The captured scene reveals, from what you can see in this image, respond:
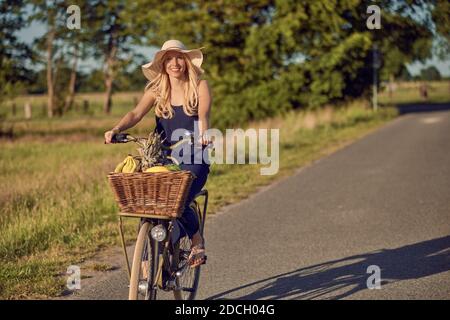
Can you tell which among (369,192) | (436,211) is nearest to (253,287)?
(436,211)

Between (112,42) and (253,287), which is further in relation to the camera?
(112,42)

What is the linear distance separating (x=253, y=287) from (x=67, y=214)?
11.5 feet

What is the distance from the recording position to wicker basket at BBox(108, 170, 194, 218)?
13.3ft

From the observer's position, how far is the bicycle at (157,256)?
161 inches

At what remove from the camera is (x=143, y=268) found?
4242 mm

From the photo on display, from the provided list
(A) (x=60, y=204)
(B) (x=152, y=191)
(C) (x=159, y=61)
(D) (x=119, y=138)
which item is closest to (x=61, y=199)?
(A) (x=60, y=204)

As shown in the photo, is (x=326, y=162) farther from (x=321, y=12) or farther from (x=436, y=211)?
(x=321, y=12)

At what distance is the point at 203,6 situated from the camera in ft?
85.7

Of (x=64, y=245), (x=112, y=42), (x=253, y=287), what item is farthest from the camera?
(x=112, y=42)

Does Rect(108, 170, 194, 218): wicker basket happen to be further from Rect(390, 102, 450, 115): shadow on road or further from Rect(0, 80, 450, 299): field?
Rect(390, 102, 450, 115): shadow on road

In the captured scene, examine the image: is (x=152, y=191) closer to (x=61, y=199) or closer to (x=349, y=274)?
(x=349, y=274)

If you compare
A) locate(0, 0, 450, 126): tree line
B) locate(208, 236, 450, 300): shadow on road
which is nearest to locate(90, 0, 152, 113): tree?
locate(0, 0, 450, 126): tree line

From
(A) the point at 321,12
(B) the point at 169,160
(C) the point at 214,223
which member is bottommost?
→ (C) the point at 214,223

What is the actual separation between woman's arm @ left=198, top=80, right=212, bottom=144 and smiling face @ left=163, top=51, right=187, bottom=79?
7.4 inches
